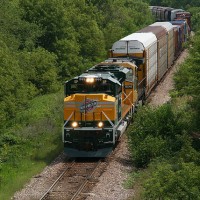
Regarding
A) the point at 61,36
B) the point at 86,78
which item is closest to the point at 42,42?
the point at 61,36

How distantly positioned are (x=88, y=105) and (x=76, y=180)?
309 centimetres

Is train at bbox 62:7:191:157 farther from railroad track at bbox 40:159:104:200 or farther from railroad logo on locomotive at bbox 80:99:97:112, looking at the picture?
railroad track at bbox 40:159:104:200

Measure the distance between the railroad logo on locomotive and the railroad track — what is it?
208cm

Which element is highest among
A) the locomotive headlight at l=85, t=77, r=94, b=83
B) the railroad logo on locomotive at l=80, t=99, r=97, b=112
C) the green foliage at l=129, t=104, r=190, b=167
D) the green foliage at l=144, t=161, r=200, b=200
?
the locomotive headlight at l=85, t=77, r=94, b=83

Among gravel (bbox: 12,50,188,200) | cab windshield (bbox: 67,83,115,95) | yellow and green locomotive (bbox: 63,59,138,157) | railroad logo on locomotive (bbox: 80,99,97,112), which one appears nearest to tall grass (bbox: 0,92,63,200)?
gravel (bbox: 12,50,188,200)

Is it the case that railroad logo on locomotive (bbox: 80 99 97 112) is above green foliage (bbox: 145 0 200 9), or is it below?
below

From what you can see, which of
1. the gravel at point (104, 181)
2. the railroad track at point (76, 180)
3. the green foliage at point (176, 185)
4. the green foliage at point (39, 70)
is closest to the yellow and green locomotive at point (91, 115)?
the railroad track at point (76, 180)

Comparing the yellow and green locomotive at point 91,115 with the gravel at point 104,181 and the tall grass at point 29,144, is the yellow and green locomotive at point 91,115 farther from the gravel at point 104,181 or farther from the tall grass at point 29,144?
the tall grass at point 29,144

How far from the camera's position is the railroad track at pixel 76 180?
52.3 feet

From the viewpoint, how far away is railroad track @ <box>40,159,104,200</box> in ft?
52.3

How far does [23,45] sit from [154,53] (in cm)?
1011

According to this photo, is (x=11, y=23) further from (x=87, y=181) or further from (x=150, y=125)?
(x=87, y=181)

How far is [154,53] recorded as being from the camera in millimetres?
29797

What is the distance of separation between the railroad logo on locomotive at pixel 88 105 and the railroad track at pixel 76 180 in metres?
2.08
